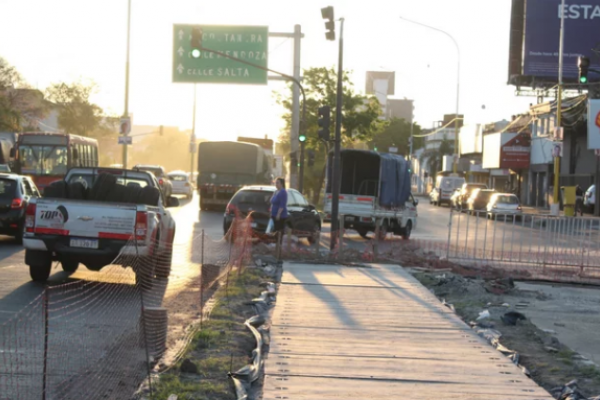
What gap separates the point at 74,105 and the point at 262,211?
58.0 m

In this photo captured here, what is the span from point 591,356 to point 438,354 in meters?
1.85

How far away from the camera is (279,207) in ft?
68.8

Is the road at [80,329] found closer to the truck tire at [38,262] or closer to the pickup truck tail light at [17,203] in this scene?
the truck tire at [38,262]

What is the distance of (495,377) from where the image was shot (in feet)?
25.0

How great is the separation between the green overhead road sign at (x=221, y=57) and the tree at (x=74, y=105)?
4637 cm

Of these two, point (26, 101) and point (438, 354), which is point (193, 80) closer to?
point (438, 354)

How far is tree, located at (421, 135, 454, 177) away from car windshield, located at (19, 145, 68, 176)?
6621 cm

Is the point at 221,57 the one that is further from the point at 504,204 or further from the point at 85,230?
the point at 85,230

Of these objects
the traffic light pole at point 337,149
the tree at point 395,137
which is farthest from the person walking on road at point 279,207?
the tree at point 395,137

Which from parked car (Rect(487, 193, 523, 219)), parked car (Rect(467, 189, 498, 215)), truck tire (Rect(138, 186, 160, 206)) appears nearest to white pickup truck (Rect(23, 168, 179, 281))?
truck tire (Rect(138, 186, 160, 206))

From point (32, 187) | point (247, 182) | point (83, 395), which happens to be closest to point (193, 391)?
point (83, 395)

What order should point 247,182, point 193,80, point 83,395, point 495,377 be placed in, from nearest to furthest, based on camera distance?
point 83,395
point 495,377
point 193,80
point 247,182

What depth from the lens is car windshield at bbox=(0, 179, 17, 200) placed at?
1942 centimetres

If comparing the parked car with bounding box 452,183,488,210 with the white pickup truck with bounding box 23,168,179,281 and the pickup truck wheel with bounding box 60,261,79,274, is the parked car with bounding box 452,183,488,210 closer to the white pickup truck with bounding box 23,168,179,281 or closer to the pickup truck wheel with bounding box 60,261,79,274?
the pickup truck wheel with bounding box 60,261,79,274
